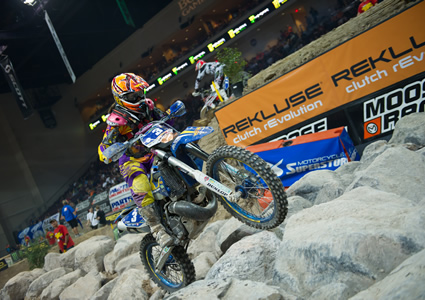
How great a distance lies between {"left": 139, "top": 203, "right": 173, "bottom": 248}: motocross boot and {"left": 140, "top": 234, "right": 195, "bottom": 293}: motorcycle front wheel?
245mm

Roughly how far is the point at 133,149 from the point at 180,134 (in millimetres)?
883

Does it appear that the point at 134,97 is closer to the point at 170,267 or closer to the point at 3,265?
the point at 170,267

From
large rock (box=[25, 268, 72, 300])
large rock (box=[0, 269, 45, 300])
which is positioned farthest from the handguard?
large rock (box=[0, 269, 45, 300])

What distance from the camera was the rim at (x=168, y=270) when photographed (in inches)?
184

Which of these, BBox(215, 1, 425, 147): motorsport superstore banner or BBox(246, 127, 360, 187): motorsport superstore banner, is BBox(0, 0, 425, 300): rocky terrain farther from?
BBox(215, 1, 425, 147): motorsport superstore banner

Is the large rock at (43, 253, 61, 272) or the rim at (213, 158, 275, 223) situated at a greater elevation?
the rim at (213, 158, 275, 223)

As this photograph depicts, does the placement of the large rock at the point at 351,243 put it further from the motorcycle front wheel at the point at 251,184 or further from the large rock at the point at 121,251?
the large rock at the point at 121,251

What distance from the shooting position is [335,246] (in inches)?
107

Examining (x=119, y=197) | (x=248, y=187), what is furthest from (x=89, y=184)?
(x=248, y=187)

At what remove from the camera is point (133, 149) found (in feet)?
14.5

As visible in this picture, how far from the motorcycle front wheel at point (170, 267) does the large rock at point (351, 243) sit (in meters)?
1.61

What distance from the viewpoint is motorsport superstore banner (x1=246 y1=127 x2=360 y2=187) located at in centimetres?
627

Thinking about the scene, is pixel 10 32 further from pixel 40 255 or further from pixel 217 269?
pixel 217 269

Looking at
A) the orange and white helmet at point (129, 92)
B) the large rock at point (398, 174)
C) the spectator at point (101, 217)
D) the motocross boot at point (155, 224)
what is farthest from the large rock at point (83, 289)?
the spectator at point (101, 217)
